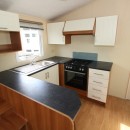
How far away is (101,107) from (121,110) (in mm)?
404

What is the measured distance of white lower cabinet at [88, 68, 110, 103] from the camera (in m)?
2.18

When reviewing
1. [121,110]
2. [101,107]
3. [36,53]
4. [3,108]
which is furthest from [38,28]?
[121,110]

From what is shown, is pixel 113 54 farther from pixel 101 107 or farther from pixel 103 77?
pixel 101 107

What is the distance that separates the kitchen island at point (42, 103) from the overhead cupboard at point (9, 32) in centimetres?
85

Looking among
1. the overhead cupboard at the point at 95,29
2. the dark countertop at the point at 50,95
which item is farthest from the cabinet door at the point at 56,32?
the dark countertop at the point at 50,95

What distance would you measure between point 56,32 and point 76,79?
1354 mm

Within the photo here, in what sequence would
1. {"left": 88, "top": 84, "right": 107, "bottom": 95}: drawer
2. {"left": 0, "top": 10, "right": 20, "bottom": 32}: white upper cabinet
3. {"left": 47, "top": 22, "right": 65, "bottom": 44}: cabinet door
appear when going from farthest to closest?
{"left": 47, "top": 22, "right": 65, "bottom": 44}: cabinet door, {"left": 88, "top": 84, "right": 107, "bottom": 95}: drawer, {"left": 0, "top": 10, "right": 20, "bottom": 32}: white upper cabinet

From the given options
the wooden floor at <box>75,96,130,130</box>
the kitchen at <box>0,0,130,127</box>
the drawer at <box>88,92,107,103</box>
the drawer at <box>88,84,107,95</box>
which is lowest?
the wooden floor at <box>75,96,130,130</box>

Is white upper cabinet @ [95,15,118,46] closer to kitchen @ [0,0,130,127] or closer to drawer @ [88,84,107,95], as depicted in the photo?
kitchen @ [0,0,130,127]

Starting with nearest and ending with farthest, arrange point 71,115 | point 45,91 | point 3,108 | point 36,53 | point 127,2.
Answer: point 71,115, point 45,91, point 3,108, point 127,2, point 36,53

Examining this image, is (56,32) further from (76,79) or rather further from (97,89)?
(97,89)

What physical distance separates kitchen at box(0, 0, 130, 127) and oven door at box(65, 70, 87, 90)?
2.36 feet

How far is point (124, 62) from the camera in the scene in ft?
8.05

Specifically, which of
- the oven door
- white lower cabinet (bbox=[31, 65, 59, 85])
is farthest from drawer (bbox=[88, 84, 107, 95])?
white lower cabinet (bbox=[31, 65, 59, 85])
